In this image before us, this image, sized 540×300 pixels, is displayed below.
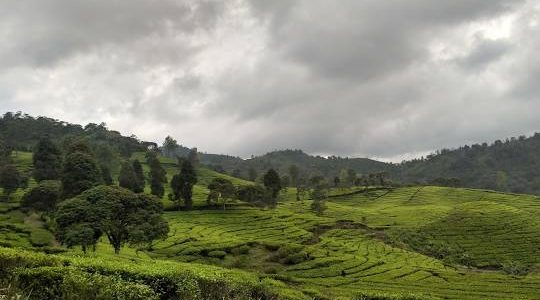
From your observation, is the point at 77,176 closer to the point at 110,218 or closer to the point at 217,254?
the point at 110,218

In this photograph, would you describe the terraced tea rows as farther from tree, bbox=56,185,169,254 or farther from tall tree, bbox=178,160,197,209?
tree, bbox=56,185,169,254

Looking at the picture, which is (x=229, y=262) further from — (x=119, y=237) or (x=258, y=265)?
(x=119, y=237)

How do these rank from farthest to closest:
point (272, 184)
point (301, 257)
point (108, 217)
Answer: point (272, 184)
point (301, 257)
point (108, 217)

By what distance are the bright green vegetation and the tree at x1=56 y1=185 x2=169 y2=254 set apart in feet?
10.7

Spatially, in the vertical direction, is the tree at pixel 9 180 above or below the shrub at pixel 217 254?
above

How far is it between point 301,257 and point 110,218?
1037 inches

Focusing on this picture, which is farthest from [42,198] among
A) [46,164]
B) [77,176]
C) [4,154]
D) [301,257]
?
[4,154]

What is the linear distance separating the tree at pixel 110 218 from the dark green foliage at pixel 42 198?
29.6 m

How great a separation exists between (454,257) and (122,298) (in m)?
79.1

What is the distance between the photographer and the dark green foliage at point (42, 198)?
81.3 m

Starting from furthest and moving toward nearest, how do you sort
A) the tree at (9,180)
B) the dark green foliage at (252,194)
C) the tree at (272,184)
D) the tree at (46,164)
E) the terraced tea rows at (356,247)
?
1. the tree at (272,184)
2. the dark green foliage at (252,194)
3. the tree at (46,164)
4. the tree at (9,180)
5. the terraced tea rows at (356,247)

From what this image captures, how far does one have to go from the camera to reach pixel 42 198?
8175 centimetres

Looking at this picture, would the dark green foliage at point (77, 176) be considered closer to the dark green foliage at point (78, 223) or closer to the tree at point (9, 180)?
the dark green foliage at point (78, 223)

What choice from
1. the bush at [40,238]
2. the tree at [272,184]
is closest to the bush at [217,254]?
the bush at [40,238]
